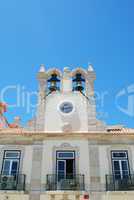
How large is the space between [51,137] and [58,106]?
81.9 inches

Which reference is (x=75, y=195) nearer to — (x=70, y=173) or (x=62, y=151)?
(x=70, y=173)

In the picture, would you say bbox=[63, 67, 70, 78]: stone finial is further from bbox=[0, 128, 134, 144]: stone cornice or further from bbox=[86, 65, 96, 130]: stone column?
bbox=[0, 128, 134, 144]: stone cornice

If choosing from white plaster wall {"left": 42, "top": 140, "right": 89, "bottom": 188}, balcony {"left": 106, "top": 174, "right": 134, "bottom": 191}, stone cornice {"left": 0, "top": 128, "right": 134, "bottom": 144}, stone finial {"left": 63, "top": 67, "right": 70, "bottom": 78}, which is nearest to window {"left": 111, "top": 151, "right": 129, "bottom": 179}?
balcony {"left": 106, "top": 174, "right": 134, "bottom": 191}

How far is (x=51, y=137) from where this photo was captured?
1584cm

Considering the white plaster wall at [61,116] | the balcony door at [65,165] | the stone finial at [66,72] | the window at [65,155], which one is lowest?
the balcony door at [65,165]

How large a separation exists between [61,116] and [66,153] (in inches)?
89.9

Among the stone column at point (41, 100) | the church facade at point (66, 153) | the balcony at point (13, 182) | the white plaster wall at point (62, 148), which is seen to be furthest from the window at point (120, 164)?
the balcony at point (13, 182)

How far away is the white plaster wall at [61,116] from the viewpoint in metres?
16.2

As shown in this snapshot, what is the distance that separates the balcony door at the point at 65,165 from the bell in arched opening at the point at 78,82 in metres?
4.29

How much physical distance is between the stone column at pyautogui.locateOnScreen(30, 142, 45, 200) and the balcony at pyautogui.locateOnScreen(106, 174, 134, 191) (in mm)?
3629

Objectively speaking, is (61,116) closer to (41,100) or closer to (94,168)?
(41,100)

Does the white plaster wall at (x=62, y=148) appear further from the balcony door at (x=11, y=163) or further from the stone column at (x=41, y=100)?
the balcony door at (x=11, y=163)

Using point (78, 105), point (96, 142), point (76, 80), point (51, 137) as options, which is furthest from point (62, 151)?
point (76, 80)

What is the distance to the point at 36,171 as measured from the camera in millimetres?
14914
